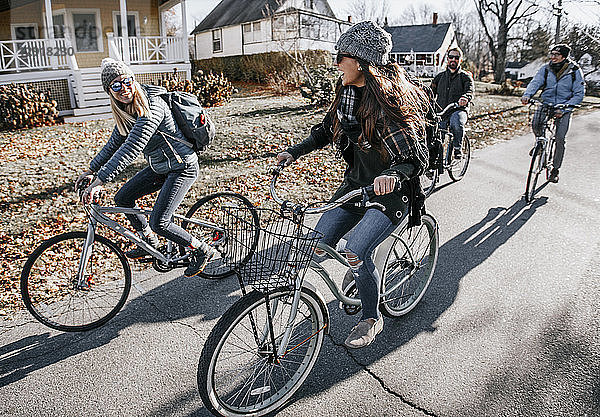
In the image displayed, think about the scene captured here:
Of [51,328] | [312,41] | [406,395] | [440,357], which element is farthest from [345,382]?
[312,41]

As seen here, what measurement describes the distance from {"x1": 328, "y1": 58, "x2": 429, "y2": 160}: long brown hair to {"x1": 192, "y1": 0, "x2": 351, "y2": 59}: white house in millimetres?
27792

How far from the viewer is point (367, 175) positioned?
337 centimetres

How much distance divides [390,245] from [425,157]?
78 cm

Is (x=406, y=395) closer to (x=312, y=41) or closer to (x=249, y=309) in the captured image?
(x=249, y=309)

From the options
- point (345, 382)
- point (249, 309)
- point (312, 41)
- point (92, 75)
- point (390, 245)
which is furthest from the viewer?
point (312, 41)

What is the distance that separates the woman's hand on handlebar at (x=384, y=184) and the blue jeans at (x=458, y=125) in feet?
19.9

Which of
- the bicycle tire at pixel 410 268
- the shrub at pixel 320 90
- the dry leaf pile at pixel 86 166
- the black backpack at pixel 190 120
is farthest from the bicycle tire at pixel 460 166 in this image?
the shrub at pixel 320 90

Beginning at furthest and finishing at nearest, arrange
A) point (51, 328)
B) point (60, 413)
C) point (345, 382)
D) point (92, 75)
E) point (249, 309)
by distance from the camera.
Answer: point (92, 75) → point (51, 328) → point (345, 382) → point (60, 413) → point (249, 309)

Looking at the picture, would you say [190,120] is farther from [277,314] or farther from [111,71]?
[277,314]

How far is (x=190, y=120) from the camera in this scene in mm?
4297

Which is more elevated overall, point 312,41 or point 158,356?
point 312,41

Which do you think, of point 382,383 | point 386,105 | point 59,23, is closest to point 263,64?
point 59,23

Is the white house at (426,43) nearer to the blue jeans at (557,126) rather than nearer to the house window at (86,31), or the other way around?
the house window at (86,31)

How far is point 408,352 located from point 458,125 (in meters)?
5.71
